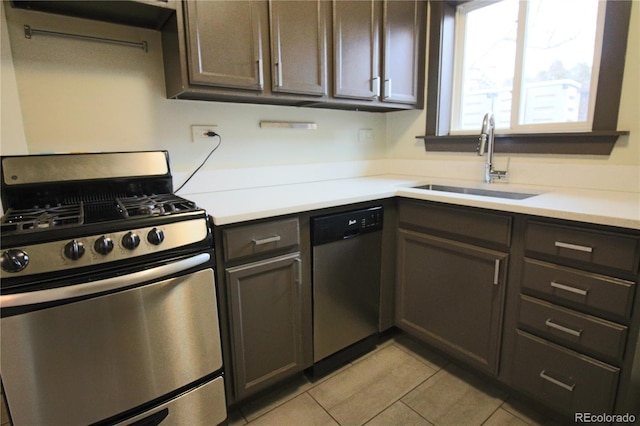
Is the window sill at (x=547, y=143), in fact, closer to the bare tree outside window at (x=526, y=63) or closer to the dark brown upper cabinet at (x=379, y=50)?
the bare tree outside window at (x=526, y=63)

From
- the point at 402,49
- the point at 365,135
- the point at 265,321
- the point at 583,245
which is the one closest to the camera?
the point at 583,245

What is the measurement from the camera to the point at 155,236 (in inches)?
43.4

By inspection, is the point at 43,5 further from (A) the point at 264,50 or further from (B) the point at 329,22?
(B) the point at 329,22

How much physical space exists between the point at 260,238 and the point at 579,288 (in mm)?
1203

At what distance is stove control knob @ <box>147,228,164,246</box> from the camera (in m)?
1.10

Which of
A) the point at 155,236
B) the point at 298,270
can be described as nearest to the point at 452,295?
the point at 298,270

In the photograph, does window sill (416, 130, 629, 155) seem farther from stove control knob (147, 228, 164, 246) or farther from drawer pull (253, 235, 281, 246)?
stove control knob (147, 228, 164, 246)

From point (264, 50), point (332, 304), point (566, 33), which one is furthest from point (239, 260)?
point (566, 33)

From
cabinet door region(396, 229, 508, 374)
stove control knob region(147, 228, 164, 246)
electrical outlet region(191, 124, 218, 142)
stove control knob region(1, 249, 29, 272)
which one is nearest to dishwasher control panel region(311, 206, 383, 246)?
cabinet door region(396, 229, 508, 374)

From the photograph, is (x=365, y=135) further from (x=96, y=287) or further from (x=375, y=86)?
(x=96, y=287)

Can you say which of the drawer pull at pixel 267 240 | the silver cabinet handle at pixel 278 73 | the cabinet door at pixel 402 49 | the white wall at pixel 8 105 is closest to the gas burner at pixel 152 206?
the drawer pull at pixel 267 240

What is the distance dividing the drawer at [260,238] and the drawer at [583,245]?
96cm

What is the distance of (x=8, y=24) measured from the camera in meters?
1.34

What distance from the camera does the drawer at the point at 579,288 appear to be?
3.78ft
